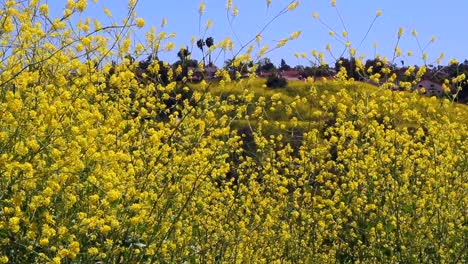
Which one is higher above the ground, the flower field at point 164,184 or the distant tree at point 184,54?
the distant tree at point 184,54

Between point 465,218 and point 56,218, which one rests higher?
point 56,218

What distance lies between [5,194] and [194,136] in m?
1.83

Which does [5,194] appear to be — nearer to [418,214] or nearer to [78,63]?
[78,63]

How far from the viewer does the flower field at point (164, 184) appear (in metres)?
3.93

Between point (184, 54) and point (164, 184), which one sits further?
point (184, 54)

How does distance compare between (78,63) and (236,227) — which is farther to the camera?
(236,227)

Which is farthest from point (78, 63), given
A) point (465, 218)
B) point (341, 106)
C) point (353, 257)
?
point (465, 218)

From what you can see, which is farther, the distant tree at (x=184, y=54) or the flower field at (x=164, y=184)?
the distant tree at (x=184, y=54)

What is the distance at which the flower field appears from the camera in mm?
3930

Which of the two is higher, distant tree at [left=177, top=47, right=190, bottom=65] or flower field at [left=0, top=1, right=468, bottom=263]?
distant tree at [left=177, top=47, right=190, bottom=65]

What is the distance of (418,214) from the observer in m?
6.05

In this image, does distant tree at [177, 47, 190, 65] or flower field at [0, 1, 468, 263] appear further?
distant tree at [177, 47, 190, 65]

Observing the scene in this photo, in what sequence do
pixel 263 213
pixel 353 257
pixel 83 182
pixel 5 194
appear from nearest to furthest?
1. pixel 5 194
2. pixel 83 182
3. pixel 353 257
4. pixel 263 213

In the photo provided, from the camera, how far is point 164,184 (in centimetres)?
517
